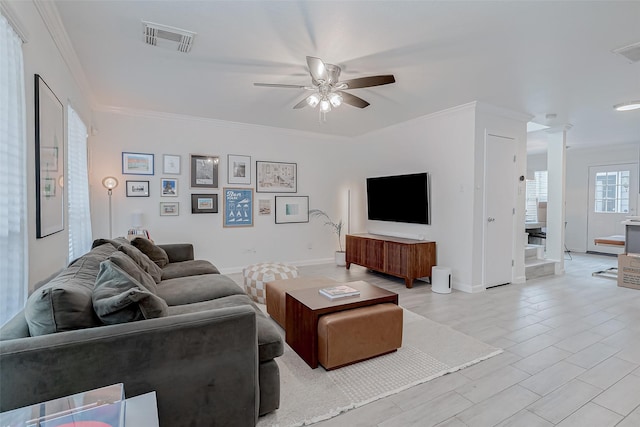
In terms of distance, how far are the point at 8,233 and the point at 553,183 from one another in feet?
22.6

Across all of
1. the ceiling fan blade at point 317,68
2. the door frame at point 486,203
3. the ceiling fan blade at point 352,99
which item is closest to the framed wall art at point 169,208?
the ceiling fan blade at point 352,99

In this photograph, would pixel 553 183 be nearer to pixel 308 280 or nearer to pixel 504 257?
pixel 504 257

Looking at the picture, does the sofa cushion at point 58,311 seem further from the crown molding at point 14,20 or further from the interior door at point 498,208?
the interior door at point 498,208

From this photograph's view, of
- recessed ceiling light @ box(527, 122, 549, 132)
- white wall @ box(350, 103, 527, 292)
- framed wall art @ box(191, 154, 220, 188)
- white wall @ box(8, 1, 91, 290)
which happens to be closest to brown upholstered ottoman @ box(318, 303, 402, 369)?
white wall @ box(8, 1, 91, 290)

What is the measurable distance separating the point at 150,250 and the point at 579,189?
9.39 metres

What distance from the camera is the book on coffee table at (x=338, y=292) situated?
2531 millimetres

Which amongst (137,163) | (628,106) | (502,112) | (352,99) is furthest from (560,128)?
(137,163)

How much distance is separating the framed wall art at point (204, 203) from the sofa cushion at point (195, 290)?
2.32 m

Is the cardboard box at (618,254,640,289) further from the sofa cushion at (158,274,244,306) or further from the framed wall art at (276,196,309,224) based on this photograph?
the sofa cushion at (158,274,244,306)

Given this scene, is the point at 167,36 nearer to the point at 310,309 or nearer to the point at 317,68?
the point at 317,68

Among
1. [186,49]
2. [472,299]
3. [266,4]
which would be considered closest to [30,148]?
[186,49]

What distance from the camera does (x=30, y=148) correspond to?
1.97 m

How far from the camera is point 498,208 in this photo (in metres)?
4.50

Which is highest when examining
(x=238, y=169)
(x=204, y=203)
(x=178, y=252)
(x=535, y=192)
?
(x=238, y=169)
